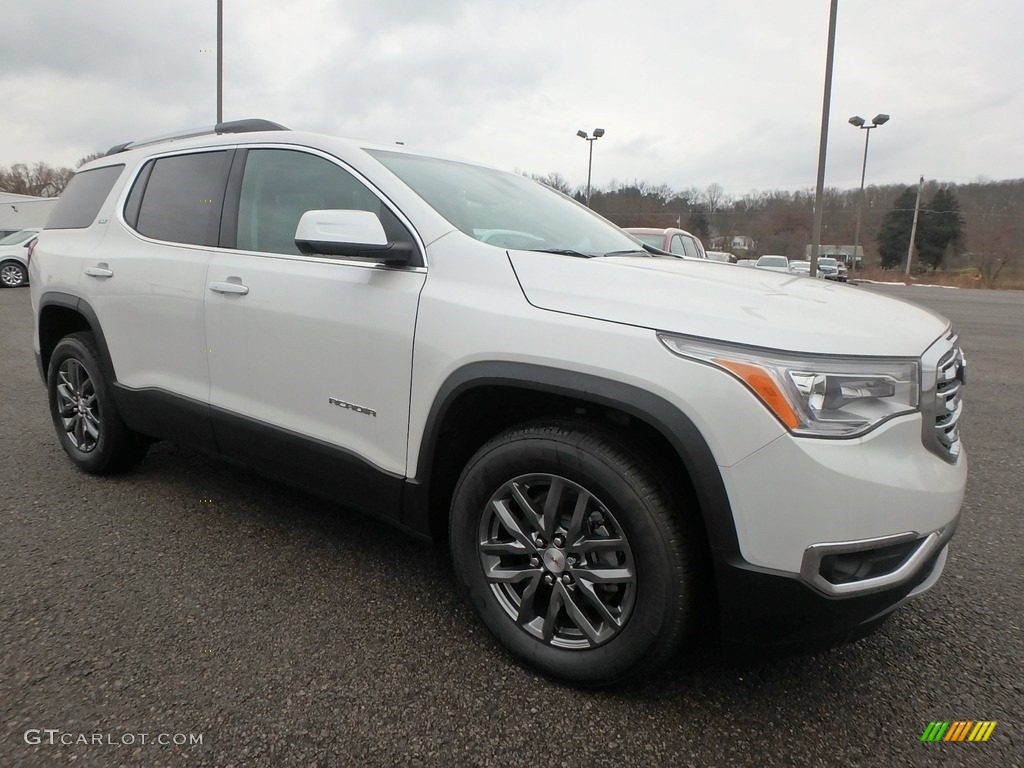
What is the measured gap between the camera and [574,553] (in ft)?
6.79

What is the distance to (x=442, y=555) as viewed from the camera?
3.04 meters

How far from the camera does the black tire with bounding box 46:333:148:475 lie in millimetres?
3604

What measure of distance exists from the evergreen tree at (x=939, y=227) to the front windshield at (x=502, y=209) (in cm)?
6516

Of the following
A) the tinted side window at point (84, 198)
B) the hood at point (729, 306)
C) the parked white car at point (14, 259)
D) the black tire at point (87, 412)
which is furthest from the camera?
the parked white car at point (14, 259)

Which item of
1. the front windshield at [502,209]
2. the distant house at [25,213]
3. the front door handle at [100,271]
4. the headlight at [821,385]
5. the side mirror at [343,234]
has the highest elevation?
the distant house at [25,213]

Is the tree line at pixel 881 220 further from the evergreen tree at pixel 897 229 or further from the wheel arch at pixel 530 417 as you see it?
the wheel arch at pixel 530 417

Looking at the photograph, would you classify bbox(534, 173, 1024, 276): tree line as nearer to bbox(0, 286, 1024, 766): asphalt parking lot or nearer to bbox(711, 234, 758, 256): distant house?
bbox(711, 234, 758, 256): distant house

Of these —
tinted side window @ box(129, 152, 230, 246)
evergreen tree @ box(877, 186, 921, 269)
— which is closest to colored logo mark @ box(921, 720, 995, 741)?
tinted side window @ box(129, 152, 230, 246)

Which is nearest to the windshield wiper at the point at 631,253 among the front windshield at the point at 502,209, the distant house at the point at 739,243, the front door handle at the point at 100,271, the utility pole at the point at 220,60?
the front windshield at the point at 502,209

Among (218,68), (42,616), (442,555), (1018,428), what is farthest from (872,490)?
(218,68)

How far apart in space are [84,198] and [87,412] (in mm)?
1211

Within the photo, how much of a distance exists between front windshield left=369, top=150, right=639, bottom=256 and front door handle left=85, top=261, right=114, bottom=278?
5.45 feet

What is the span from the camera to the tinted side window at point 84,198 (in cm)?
376

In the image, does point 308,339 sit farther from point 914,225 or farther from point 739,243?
point 739,243
